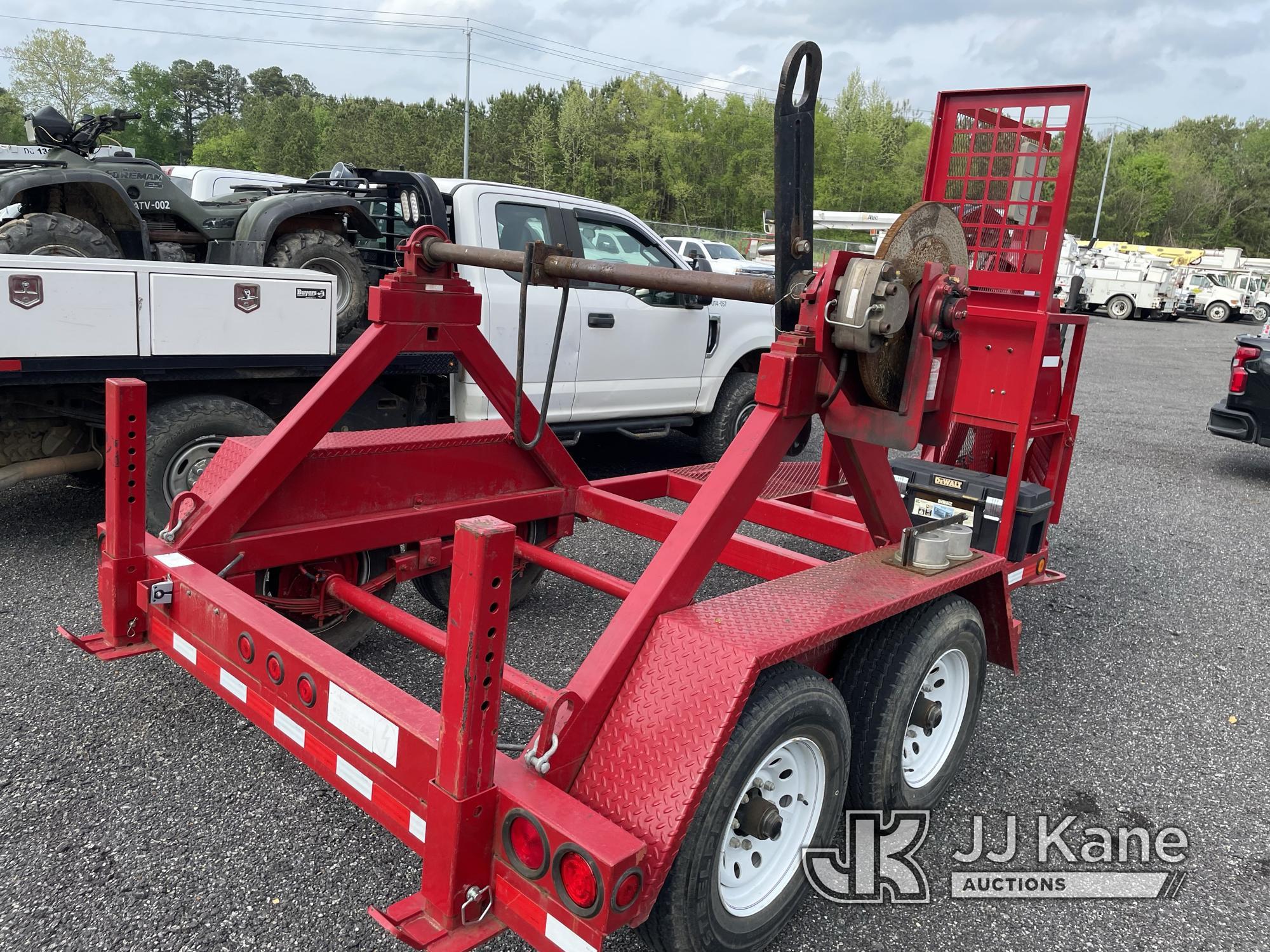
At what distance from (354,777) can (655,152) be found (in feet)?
231

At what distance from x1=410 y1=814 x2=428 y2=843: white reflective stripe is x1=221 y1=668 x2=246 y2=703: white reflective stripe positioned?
0.85 m

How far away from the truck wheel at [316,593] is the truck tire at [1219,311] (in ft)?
137

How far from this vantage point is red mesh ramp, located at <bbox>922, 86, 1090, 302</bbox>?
14.9 ft

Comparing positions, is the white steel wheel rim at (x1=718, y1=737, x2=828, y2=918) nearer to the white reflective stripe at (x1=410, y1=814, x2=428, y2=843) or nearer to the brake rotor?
the white reflective stripe at (x1=410, y1=814, x2=428, y2=843)

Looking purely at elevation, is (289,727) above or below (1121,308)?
A: below

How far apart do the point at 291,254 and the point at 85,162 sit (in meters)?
1.60

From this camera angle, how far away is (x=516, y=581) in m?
4.61

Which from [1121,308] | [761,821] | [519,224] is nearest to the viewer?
[761,821]

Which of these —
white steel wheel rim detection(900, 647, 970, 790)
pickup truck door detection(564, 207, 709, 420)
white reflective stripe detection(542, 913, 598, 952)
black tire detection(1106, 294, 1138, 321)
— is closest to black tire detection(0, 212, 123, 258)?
pickup truck door detection(564, 207, 709, 420)

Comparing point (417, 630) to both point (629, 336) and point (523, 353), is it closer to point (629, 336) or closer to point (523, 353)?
point (523, 353)

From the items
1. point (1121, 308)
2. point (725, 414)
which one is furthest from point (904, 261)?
point (1121, 308)

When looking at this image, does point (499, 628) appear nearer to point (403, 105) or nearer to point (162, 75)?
point (403, 105)

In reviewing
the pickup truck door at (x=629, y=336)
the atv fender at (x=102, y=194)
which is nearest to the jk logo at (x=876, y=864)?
the pickup truck door at (x=629, y=336)

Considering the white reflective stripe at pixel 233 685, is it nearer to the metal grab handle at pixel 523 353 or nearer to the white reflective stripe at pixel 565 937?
the white reflective stripe at pixel 565 937
